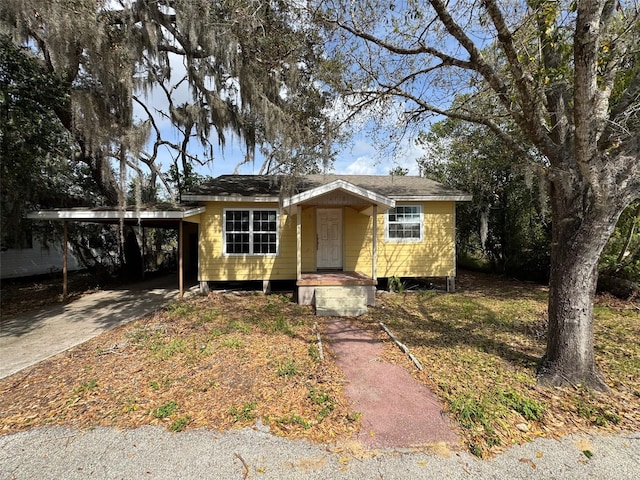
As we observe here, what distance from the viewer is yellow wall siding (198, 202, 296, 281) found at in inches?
349

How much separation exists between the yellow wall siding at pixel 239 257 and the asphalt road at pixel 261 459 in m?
6.27

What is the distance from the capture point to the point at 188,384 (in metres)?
3.61

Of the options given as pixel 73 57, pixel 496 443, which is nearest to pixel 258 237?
pixel 73 57

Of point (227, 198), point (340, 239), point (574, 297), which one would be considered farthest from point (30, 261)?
point (574, 297)

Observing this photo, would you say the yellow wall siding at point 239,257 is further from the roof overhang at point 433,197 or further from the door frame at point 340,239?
the roof overhang at point 433,197

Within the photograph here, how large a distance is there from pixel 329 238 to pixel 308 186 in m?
1.96

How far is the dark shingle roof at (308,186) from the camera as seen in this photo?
9031mm

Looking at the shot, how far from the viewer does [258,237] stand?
908cm

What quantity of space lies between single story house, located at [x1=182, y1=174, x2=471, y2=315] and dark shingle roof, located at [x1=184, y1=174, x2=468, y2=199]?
3 cm

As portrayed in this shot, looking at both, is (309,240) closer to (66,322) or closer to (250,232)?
(250,232)

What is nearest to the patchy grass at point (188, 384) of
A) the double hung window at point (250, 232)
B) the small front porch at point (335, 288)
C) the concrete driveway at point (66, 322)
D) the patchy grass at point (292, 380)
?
the patchy grass at point (292, 380)

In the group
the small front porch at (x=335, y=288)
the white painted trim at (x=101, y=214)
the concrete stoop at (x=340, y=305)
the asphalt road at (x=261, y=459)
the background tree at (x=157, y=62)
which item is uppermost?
the background tree at (x=157, y=62)

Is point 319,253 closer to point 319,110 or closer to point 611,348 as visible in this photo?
point 319,110

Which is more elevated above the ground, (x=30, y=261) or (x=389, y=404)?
(x=30, y=261)
